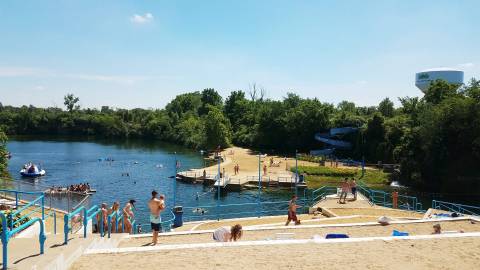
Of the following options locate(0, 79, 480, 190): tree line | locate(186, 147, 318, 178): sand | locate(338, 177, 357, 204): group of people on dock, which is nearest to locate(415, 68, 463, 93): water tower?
locate(0, 79, 480, 190): tree line

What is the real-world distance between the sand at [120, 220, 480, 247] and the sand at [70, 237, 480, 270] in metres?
2.25

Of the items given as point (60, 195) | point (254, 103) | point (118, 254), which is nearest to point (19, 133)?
point (254, 103)

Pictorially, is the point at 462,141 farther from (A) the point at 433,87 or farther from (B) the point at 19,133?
(B) the point at 19,133

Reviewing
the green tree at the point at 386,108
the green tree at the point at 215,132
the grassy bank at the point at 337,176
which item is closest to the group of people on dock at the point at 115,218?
the grassy bank at the point at 337,176

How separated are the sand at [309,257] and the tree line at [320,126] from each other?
38.2m

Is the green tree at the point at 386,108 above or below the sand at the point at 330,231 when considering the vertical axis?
above

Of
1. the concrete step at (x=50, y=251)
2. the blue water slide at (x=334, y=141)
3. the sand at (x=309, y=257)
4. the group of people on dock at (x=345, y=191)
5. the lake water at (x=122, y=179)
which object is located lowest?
the lake water at (x=122, y=179)

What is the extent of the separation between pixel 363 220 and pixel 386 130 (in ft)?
165

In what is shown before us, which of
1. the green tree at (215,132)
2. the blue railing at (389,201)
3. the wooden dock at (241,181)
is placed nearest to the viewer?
the blue railing at (389,201)

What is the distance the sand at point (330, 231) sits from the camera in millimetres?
13797

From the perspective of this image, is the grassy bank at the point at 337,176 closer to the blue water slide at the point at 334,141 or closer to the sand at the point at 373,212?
the blue water slide at the point at 334,141

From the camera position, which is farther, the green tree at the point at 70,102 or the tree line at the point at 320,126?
the green tree at the point at 70,102

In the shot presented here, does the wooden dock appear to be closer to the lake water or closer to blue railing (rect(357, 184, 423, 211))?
the lake water

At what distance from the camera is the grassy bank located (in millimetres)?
49344
